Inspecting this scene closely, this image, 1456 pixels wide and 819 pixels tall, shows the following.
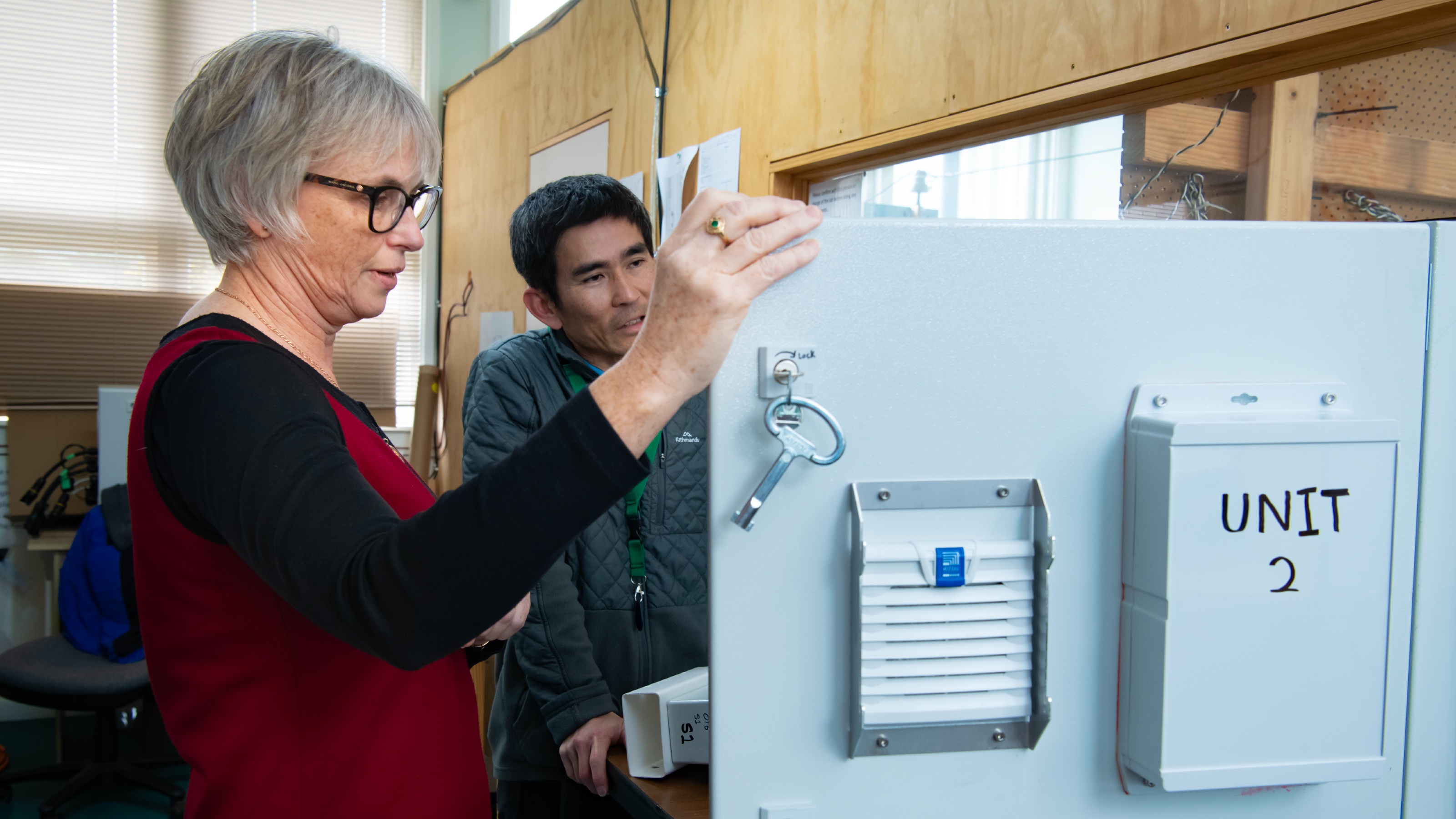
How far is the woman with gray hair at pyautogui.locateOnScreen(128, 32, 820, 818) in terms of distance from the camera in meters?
0.54

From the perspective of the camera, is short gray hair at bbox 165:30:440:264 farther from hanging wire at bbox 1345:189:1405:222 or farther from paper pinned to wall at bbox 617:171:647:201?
paper pinned to wall at bbox 617:171:647:201

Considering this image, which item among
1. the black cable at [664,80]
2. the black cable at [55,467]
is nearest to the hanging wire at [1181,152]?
the black cable at [664,80]

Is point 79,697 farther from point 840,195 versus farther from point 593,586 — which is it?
point 840,195

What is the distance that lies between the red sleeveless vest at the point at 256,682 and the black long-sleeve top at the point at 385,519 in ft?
0.38

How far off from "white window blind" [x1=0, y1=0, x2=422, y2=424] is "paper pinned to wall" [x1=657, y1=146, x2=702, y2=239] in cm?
233

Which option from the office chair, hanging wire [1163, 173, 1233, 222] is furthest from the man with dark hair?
the office chair

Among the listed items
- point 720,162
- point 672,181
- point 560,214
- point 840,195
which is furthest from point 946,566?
point 672,181

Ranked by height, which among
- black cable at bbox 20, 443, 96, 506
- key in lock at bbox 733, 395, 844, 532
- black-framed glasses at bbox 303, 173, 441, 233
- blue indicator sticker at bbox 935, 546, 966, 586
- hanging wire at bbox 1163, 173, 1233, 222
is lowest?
black cable at bbox 20, 443, 96, 506

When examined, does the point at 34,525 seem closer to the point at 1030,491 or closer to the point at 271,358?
the point at 271,358

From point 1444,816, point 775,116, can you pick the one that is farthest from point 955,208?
point 1444,816

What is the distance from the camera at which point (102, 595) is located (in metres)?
2.87

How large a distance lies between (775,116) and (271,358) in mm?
1502

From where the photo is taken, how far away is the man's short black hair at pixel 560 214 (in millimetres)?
1466

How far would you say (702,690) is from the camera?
90 cm
